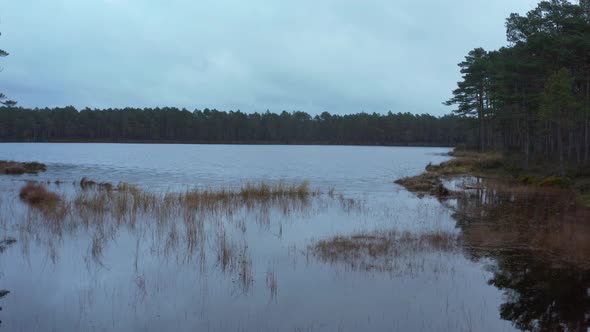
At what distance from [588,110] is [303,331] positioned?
31078 mm

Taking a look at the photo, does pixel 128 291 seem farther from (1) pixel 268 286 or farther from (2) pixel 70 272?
(1) pixel 268 286

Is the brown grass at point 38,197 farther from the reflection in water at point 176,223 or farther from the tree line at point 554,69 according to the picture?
the tree line at point 554,69

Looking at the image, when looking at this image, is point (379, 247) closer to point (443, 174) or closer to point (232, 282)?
point (232, 282)

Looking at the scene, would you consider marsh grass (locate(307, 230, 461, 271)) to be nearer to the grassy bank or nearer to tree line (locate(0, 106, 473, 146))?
the grassy bank

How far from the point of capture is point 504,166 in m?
42.3

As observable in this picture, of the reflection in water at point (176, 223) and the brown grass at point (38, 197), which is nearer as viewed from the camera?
the reflection in water at point (176, 223)

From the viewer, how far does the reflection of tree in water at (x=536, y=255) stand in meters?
7.91

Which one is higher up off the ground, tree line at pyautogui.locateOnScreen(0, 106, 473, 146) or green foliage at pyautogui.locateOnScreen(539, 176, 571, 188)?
tree line at pyautogui.locateOnScreen(0, 106, 473, 146)

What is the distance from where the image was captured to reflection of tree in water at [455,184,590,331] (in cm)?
791

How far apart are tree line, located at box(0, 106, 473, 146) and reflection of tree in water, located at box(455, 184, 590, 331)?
138449 mm

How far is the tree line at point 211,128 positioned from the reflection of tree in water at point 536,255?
138449 mm

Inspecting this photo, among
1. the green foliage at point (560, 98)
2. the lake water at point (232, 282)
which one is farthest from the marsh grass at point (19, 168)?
the green foliage at point (560, 98)

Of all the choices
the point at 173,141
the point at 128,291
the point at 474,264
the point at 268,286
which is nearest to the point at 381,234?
the point at 474,264

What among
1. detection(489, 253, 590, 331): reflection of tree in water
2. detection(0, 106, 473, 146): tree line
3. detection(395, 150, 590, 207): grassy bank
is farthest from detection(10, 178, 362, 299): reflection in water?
detection(0, 106, 473, 146): tree line
